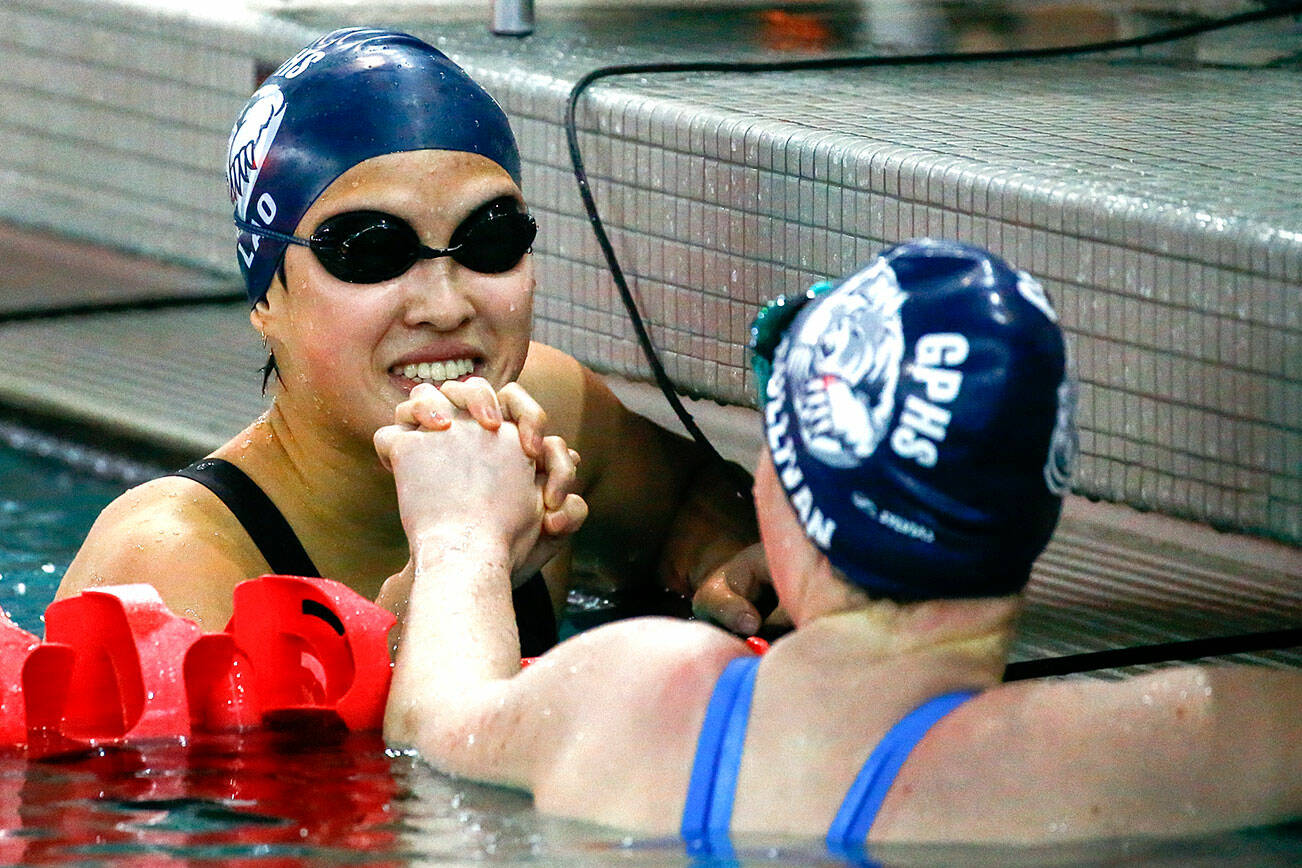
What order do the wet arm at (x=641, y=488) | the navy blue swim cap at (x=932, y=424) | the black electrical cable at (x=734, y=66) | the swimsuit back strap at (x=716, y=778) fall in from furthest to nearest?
the black electrical cable at (x=734, y=66)
the wet arm at (x=641, y=488)
the swimsuit back strap at (x=716, y=778)
the navy blue swim cap at (x=932, y=424)

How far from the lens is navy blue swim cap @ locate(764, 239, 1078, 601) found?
200 cm

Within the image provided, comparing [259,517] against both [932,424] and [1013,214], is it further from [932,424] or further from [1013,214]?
[932,424]

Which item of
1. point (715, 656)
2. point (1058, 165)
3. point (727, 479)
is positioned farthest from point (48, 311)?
point (715, 656)

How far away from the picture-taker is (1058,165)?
337 cm

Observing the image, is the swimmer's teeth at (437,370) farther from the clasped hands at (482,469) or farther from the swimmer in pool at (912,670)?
the swimmer in pool at (912,670)

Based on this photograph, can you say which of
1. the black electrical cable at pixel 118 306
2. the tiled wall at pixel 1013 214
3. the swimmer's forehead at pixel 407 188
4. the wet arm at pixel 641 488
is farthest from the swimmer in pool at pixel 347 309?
the black electrical cable at pixel 118 306

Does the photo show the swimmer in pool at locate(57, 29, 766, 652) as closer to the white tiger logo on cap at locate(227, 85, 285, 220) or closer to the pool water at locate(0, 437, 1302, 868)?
the white tiger logo on cap at locate(227, 85, 285, 220)

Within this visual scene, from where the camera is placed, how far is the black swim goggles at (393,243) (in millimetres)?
3027

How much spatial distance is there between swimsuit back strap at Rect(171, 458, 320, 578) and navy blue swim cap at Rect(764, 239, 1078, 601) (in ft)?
4.33

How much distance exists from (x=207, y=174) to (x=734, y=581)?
3174 mm

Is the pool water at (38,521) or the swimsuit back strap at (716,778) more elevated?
the swimsuit back strap at (716,778)

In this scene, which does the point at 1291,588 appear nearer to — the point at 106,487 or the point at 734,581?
the point at 734,581

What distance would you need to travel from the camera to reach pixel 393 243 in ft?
9.95

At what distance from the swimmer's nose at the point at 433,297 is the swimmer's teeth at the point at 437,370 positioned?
7 cm
